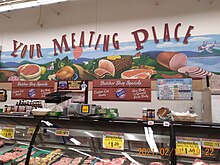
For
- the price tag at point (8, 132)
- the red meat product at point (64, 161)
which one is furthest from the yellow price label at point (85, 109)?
the price tag at point (8, 132)

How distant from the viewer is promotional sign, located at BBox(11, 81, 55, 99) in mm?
4137

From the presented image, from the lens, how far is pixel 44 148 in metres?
2.42

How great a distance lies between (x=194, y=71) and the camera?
3.28 metres

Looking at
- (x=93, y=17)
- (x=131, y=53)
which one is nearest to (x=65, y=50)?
(x=93, y=17)

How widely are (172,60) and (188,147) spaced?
1846mm

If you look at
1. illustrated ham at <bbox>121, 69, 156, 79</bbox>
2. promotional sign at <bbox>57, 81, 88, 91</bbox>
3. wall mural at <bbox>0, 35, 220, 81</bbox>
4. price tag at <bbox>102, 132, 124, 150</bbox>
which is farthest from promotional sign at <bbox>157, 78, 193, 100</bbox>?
price tag at <bbox>102, 132, 124, 150</bbox>

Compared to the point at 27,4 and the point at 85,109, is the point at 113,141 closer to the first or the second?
the point at 85,109

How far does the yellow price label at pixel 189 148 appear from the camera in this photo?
1860 millimetres

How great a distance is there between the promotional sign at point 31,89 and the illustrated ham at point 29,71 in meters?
0.11

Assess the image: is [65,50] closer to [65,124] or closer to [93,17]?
[93,17]

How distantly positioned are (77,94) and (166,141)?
230 centimetres

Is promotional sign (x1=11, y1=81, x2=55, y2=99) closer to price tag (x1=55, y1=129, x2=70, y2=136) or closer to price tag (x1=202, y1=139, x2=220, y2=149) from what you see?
price tag (x1=55, y1=129, x2=70, y2=136)

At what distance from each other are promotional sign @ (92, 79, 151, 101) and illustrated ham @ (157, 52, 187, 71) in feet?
1.37

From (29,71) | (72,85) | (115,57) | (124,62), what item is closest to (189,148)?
(124,62)
